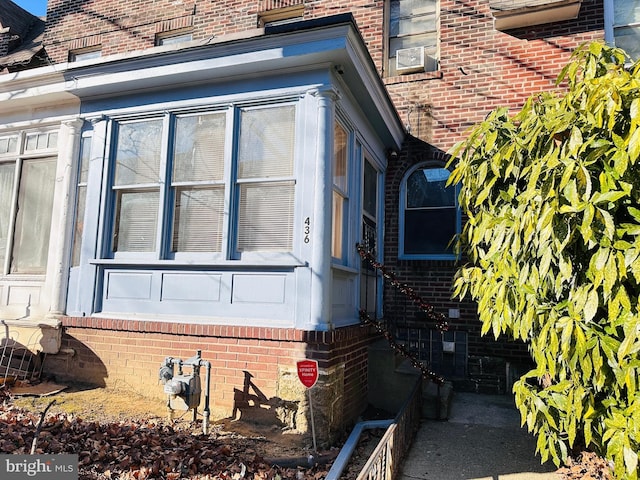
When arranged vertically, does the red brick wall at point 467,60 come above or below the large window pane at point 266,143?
above

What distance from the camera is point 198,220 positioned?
5344 mm

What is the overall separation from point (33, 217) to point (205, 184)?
9.99 ft

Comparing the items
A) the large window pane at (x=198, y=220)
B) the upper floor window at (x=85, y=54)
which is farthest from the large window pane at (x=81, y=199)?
the upper floor window at (x=85, y=54)

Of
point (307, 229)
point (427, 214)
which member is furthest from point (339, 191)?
point (427, 214)

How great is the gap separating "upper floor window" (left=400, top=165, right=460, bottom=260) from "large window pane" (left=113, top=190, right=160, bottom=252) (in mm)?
3875

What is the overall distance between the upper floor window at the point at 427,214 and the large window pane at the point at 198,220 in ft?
10.8

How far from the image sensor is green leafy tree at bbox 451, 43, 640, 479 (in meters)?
2.62

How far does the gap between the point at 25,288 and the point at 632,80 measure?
7.21 m

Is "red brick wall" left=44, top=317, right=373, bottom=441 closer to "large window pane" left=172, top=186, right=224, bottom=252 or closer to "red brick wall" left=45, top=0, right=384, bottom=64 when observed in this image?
"large window pane" left=172, top=186, right=224, bottom=252

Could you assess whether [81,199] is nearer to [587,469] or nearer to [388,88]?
[388,88]

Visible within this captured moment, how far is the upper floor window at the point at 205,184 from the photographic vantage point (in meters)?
5.05

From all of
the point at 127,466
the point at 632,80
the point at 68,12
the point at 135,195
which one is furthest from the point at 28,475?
the point at 68,12

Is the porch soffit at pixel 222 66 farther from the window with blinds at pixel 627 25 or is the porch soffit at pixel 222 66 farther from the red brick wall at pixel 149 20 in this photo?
the window with blinds at pixel 627 25

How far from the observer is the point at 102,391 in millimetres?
5332
